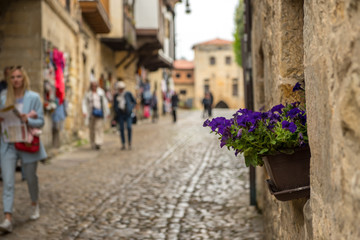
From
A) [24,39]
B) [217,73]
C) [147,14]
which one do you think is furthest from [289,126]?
[217,73]

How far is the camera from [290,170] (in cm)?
253

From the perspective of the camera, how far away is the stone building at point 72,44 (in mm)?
10852

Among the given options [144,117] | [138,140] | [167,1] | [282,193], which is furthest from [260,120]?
[167,1]

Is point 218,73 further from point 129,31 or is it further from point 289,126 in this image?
point 289,126

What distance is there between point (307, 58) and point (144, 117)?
2644 centimetres

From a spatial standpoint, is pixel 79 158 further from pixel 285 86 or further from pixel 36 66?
pixel 285 86

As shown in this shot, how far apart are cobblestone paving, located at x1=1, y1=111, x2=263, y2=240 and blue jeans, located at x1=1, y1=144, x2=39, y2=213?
0.31m

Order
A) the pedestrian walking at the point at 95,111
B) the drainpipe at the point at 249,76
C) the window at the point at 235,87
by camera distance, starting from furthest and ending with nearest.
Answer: the window at the point at 235,87, the pedestrian walking at the point at 95,111, the drainpipe at the point at 249,76

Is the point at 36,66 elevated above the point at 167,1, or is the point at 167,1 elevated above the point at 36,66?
the point at 167,1

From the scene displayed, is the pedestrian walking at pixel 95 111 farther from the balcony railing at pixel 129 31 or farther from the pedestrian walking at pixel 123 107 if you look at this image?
the balcony railing at pixel 129 31

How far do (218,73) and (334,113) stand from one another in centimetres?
6105

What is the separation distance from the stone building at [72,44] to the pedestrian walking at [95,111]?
0.68m

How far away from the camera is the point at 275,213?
3.61 meters

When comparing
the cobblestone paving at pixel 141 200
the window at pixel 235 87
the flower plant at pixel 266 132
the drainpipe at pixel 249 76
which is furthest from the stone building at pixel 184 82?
the flower plant at pixel 266 132
